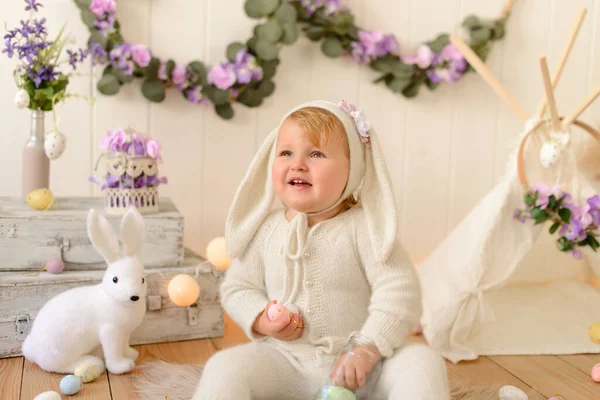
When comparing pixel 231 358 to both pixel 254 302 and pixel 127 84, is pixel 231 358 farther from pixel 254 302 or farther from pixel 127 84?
pixel 127 84

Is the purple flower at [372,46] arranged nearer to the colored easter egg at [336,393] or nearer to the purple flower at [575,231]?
the purple flower at [575,231]

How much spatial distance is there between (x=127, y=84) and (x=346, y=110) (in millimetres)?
801

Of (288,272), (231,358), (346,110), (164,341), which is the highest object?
(346,110)

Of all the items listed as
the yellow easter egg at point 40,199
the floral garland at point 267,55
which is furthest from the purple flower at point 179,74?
the yellow easter egg at point 40,199

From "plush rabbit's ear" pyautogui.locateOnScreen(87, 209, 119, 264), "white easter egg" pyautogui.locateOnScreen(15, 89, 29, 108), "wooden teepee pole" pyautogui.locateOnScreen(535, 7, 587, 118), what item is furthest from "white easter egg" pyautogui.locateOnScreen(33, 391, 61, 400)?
"wooden teepee pole" pyautogui.locateOnScreen(535, 7, 587, 118)

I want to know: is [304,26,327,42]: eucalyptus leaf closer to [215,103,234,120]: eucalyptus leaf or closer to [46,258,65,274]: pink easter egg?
[215,103,234,120]: eucalyptus leaf

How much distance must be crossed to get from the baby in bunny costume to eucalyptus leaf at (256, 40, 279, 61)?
0.59 meters

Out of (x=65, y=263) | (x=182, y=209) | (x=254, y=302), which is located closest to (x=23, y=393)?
(x=65, y=263)

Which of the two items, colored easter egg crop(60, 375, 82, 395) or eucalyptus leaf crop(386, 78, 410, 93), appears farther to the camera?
eucalyptus leaf crop(386, 78, 410, 93)

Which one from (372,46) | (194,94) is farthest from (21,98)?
(372,46)

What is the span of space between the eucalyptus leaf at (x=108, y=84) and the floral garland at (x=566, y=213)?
105 centimetres

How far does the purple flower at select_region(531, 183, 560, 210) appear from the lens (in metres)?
1.60

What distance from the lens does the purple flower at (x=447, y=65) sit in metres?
2.02

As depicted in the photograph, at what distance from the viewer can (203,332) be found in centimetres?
166
